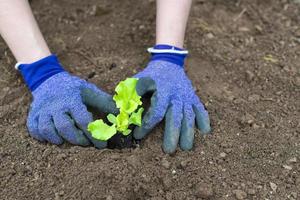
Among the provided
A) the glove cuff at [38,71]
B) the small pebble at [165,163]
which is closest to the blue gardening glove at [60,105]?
the glove cuff at [38,71]

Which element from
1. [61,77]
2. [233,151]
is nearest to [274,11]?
[233,151]

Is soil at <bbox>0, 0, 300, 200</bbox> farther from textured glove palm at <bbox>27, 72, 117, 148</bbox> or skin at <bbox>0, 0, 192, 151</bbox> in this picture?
skin at <bbox>0, 0, 192, 151</bbox>

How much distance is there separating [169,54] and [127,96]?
0.45 m

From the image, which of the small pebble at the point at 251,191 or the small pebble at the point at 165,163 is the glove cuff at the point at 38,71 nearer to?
the small pebble at the point at 165,163

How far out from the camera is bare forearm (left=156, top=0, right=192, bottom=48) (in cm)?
211

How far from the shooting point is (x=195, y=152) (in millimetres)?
1840

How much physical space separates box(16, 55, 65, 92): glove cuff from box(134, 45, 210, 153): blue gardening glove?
1.17 feet

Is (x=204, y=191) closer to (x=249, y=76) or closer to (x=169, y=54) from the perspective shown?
(x=169, y=54)

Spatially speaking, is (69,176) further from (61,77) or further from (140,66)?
(140,66)

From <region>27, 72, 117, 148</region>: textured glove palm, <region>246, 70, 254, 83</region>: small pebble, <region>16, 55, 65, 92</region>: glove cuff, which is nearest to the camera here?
<region>27, 72, 117, 148</region>: textured glove palm

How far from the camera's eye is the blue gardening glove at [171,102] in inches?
72.1

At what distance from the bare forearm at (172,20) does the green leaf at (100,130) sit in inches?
22.7

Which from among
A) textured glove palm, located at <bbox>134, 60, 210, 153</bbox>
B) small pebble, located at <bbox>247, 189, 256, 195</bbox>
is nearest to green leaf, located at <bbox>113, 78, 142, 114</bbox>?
textured glove palm, located at <bbox>134, 60, 210, 153</bbox>

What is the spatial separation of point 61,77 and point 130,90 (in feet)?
1.24
